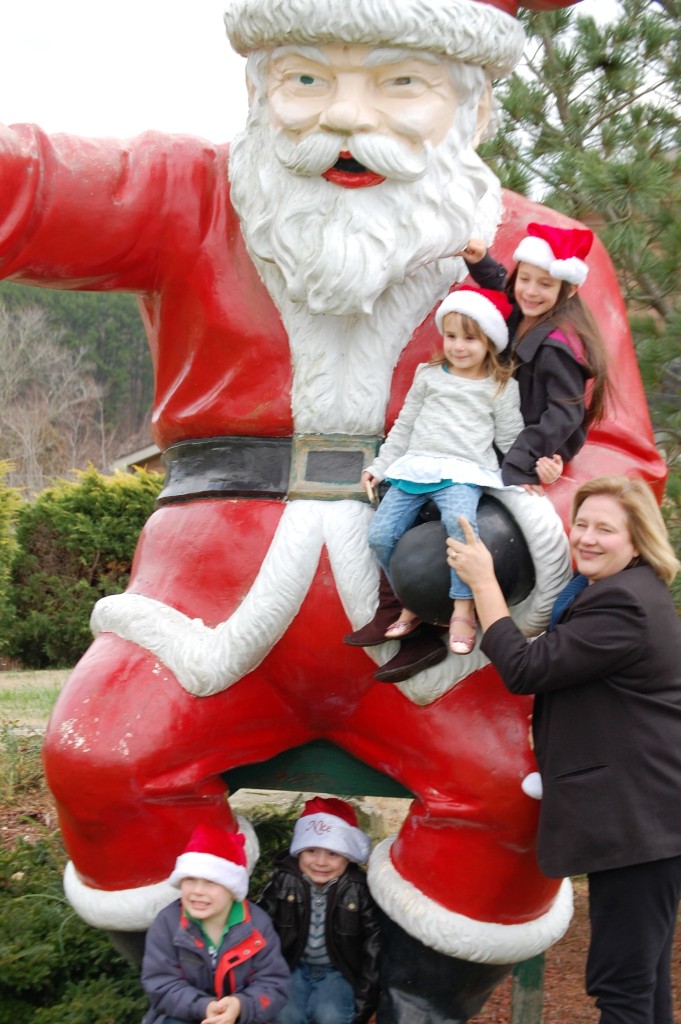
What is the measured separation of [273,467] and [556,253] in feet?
2.29

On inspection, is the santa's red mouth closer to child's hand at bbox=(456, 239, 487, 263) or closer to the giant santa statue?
the giant santa statue

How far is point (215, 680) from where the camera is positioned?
8.06 feet

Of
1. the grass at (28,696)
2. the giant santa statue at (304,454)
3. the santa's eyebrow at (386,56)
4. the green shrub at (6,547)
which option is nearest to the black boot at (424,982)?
the giant santa statue at (304,454)

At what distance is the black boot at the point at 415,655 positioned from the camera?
2.36 m

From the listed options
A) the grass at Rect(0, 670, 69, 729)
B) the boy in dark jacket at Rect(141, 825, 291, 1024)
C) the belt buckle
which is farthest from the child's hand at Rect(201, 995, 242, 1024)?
the grass at Rect(0, 670, 69, 729)

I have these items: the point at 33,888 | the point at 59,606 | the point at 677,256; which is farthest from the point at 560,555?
the point at 59,606

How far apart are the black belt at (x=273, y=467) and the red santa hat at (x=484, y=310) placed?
34cm

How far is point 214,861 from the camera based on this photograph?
2344 mm

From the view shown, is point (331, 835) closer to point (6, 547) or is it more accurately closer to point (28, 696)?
point (28, 696)

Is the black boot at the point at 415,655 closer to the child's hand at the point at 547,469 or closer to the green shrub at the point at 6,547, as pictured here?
the child's hand at the point at 547,469

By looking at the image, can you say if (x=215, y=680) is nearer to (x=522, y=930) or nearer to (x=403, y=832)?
(x=403, y=832)

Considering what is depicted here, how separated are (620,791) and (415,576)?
1.67ft

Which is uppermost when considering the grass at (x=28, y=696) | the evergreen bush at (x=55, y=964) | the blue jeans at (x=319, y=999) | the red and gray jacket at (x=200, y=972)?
the red and gray jacket at (x=200, y=972)

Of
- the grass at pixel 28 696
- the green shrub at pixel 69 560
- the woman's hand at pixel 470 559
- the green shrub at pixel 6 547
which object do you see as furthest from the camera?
the green shrub at pixel 69 560
